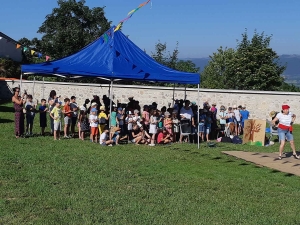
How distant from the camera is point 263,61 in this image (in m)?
33.2

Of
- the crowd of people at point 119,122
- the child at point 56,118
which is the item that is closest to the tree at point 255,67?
the crowd of people at point 119,122

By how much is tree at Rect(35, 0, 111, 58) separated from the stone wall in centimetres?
940

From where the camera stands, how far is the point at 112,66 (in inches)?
Answer: 553

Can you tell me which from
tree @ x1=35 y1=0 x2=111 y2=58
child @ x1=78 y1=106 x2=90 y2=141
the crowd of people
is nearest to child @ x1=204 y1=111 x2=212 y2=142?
the crowd of people

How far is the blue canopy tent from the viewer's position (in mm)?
13922

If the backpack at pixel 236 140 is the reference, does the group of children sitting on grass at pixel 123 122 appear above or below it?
above

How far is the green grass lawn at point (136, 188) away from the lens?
658 centimetres

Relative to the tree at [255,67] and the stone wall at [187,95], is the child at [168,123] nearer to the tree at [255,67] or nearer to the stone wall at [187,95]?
the stone wall at [187,95]

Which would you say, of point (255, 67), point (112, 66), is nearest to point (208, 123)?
point (112, 66)

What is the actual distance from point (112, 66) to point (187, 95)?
12.0m

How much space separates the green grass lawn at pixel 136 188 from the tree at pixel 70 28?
28639 mm

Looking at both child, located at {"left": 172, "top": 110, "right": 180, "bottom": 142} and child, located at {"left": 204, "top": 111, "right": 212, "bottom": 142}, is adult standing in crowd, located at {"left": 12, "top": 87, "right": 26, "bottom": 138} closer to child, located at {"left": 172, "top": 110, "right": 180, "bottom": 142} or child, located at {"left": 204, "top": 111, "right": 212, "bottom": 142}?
child, located at {"left": 172, "top": 110, "right": 180, "bottom": 142}

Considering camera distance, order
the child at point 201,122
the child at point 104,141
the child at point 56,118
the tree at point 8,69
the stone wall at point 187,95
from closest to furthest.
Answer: the child at point 104,141, the child at point 56,118, the child at point 201,122, the stone wall at point 187,95, the tree at point 8,69

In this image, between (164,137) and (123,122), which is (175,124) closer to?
(164,137)
